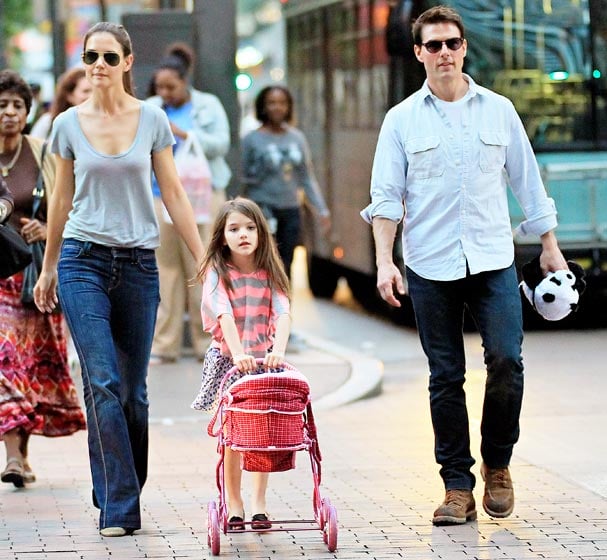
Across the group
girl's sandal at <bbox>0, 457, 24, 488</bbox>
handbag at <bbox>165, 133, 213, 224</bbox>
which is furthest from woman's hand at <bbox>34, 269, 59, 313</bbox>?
handbag at <bbox>165, 133, 213, 224</bbox>

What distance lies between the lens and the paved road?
6.25 m

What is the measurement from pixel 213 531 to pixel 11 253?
171 cm

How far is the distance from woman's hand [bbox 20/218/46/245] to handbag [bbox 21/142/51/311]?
0.07 metres

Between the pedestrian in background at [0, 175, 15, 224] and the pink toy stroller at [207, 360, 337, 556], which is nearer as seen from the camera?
the pink toy stroller at [207, 360, 337, 556]

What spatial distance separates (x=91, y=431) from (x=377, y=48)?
31.4 feet

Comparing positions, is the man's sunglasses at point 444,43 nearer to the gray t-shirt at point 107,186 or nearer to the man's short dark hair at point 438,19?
the man's short dark hair at point 438,19

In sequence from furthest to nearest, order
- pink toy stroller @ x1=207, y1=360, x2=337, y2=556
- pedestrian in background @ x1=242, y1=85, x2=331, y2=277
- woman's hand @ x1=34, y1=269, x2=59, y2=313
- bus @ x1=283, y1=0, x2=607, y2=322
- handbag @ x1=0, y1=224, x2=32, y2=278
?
bus @ x1=283, y1=0, x2=607, y2=322 < pedestrian in background @ x1=242, y1=85, x2=331, y2=277 < handbag @ x1=0, y1=224, x2=32, y2=278 < woman's hand @ x1=34, y1=269, x2=59, y2=313 < pink toy stroller @ x1=207, y1=360, x2=337, y2=556

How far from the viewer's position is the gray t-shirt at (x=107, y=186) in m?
6.50

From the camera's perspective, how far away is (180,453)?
8.68 m

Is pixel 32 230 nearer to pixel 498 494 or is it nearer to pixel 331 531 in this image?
pixel 331 531

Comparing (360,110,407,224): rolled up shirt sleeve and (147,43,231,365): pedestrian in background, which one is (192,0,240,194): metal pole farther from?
(360,110,407,224): rolled up shirt sleeve

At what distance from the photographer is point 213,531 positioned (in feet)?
20.0

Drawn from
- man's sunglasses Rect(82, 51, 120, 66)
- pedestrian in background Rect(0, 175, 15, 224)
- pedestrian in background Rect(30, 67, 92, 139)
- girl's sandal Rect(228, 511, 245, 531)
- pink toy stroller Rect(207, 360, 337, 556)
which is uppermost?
man's sunglasses Rect(82, 51, 120, 66)

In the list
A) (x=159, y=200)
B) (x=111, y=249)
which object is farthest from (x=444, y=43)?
(x=159, y=200)
